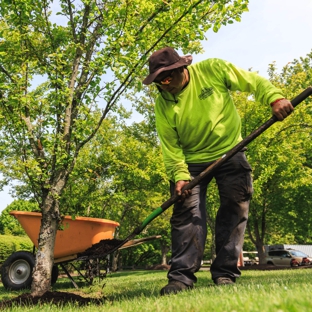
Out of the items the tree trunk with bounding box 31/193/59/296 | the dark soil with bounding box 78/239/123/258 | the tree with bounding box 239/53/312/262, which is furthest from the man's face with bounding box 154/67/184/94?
the tree with bounding box 239/53/312/262

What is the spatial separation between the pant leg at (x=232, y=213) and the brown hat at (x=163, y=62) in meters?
Answer: 1.03

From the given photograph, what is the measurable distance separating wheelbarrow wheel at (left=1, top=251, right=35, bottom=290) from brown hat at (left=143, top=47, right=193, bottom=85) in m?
6.20

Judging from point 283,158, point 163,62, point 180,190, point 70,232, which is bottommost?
point 70,232

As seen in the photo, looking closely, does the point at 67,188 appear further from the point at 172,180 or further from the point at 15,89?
the point at 172,180

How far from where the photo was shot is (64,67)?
629 cm

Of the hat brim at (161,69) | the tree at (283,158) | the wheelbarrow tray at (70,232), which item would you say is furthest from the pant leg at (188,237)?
the tree at (283,158)

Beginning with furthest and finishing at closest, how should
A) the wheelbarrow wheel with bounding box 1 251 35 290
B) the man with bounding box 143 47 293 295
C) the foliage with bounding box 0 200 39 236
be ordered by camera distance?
the foliage with bounding box 0 200 39 236 → the wheelbarrow wheel with bounding box 1 251 35 290 → the man with bounding box 143 47 293 295

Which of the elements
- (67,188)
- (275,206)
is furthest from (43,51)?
(275,206)

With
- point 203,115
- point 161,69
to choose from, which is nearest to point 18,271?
point 203,115

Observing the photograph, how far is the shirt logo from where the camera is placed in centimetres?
346

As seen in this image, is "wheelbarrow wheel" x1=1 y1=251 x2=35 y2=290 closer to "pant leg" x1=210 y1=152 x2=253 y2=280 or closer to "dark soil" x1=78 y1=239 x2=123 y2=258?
"dark soil" x1=78 y1=239 x2=123 y2=258

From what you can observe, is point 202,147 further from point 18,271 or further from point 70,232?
point 18,271

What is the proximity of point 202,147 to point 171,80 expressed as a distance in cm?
72

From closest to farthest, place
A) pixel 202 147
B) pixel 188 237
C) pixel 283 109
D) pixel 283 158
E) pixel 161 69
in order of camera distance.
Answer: pixel 283 109, pixel 161 69, pixel 188 237, pixel 202 147, pixel 283 158
